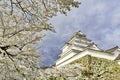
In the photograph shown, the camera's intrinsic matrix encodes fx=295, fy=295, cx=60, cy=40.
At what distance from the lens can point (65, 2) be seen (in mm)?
7133

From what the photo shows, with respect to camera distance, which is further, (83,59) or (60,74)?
(83,59)

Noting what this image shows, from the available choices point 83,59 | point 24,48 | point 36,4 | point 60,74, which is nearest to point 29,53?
point 24,48

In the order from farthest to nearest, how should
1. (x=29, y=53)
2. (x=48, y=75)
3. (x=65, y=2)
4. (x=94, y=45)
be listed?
(x=94, y=45)
(x=29, y=53)
(x=48, y=75)
(x=65, y=2)

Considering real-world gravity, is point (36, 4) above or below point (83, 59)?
below

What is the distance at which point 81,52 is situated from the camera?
30047mm

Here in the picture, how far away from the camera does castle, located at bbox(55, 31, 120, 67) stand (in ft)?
98.1

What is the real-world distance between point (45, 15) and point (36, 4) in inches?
15.0

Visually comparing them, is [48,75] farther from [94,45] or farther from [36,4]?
[94,45]

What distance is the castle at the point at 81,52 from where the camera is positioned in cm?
2989

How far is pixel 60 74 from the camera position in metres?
8.08

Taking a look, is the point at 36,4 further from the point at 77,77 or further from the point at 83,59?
the point at 83,59

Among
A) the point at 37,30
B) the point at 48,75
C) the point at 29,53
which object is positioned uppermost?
the point at 37,30

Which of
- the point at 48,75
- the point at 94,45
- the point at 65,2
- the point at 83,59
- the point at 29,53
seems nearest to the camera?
the point at 65,2

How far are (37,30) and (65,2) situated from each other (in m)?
1.46
